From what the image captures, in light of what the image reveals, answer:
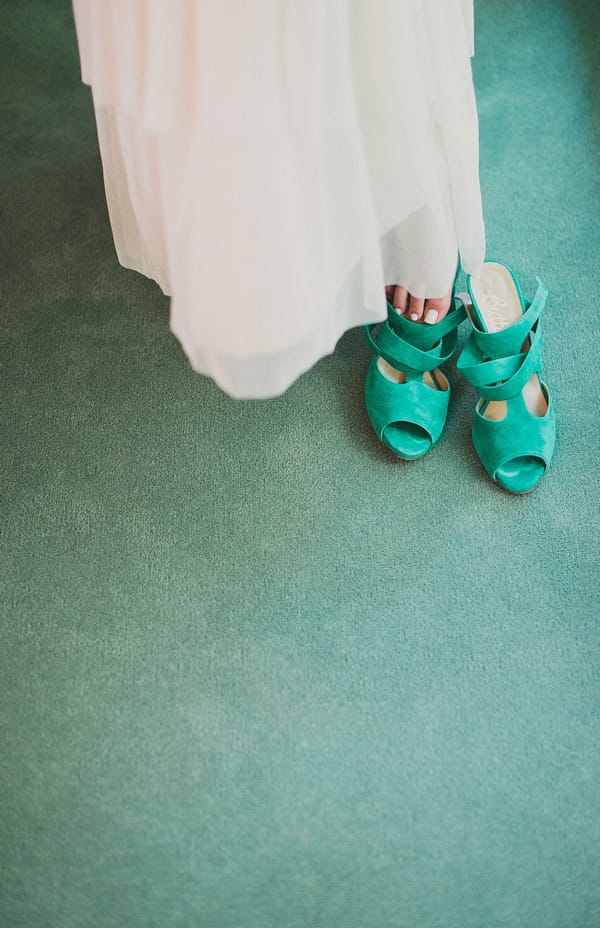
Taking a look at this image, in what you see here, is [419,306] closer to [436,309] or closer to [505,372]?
[436,309]

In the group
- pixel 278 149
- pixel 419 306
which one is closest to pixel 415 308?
pixel 419 306

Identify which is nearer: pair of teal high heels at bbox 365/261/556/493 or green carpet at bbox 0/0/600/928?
green carpet at bbox 0/0/600/928

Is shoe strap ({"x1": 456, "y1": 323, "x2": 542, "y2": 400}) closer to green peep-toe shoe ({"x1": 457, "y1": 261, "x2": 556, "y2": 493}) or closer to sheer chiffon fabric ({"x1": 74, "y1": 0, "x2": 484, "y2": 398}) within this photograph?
green peep-toe shoe ({"x1": 457, "y1": 261, "x2": 556, "y2": 493})

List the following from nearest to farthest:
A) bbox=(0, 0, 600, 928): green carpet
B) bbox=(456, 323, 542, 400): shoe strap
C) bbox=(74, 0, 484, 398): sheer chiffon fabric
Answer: bbox=(74, 0, 484, 398): sheer chiffon fabric < bbox=(0, 0, 600, 928): green carpet < bbox=(456, 323, 542, 400): shoe strap

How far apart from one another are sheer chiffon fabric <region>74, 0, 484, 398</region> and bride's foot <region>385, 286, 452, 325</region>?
16cm

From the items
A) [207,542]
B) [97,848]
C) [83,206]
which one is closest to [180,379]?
[207,542]

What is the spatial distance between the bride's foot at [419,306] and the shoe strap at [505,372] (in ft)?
0.25

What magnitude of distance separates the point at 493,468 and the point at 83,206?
0.88 m

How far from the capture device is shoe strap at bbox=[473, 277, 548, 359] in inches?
44.5

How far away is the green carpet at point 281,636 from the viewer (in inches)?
36.2

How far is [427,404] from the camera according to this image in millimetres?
1175

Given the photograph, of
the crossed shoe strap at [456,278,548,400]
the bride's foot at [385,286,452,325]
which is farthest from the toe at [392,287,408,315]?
the crossed shoe strap at [456,278,548,400]

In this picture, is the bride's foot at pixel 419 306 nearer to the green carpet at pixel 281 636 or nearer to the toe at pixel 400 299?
the toe at pixel 400 299

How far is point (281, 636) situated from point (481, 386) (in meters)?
0.44
